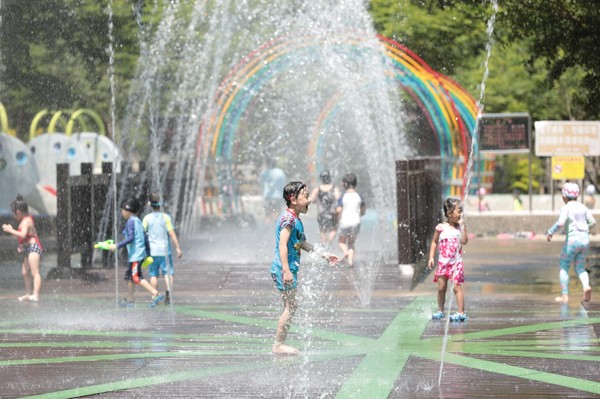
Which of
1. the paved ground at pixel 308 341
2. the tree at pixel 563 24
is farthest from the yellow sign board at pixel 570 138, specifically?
the paved ground at pixel 308 341

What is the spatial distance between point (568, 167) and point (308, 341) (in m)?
18.9

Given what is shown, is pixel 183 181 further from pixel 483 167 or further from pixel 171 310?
pixel 171 310

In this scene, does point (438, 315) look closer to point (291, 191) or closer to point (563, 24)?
point (291, 191)

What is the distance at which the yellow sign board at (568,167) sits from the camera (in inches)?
1113

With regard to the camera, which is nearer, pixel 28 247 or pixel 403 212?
pixel 28 247

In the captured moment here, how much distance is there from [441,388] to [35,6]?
61.7 feet

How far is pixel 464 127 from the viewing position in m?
30.5

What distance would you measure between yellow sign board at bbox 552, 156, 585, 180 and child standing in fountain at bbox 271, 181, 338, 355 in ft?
63.8

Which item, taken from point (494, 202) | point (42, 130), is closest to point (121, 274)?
point (42, 130)

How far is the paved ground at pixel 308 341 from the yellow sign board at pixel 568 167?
11.4 m

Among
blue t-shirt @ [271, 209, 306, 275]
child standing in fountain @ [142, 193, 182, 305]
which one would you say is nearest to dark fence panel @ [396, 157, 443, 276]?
child standing in fountain @ [142, 193, 182, 305]

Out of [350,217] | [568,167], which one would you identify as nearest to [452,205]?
[350,217]

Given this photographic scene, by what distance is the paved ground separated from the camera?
8.34 m

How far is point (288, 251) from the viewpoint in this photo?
380 inches
